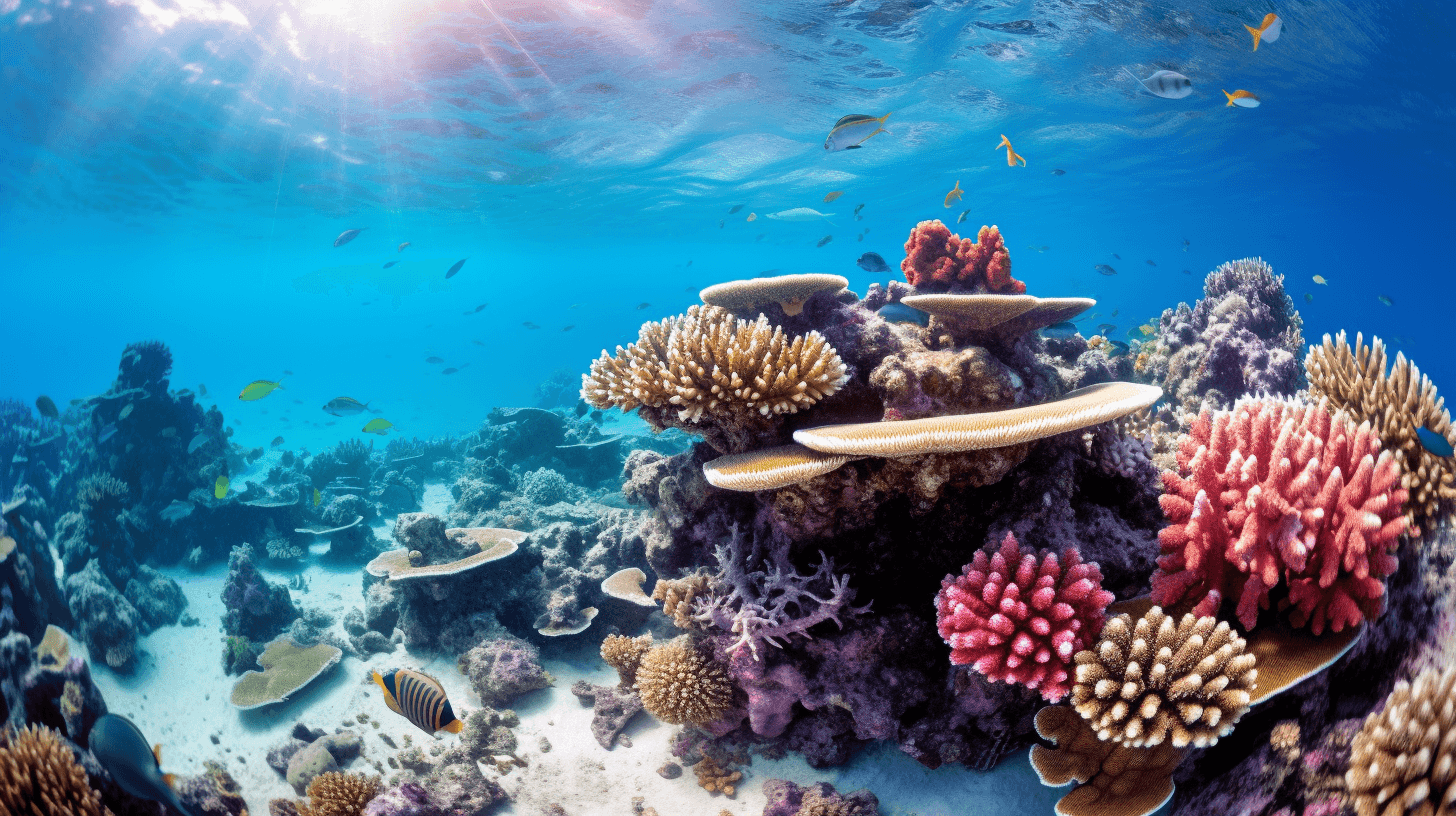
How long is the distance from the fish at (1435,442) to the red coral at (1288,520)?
0.53 ft

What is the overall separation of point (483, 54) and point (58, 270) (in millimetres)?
56357

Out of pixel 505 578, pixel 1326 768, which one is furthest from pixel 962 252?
pixel 505 578

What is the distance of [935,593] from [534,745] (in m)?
4.14

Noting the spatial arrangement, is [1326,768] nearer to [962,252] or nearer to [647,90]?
[962,252]

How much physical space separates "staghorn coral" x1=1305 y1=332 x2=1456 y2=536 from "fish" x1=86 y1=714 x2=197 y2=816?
7.10m

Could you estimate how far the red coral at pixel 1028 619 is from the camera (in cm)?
277

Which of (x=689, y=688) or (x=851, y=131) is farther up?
(x=851, y=131)

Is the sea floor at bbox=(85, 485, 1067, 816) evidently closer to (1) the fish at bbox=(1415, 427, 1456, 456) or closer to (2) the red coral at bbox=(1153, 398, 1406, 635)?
(2) the red coral at bbox=(1153, 398, 1406, 635)

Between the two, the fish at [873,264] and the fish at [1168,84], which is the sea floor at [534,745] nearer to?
the fish at [873,264]

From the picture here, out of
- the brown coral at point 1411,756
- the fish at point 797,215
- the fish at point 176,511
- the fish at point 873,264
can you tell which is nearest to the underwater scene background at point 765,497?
the brown coral at point 1411,756

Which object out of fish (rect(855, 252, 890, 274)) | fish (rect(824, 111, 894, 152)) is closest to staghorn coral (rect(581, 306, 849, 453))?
fish (rect(824, 111, 894, 152))

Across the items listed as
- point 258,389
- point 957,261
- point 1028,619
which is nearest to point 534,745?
point 1028,619

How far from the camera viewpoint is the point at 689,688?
14.4ft

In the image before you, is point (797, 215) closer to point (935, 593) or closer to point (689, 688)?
point (935, 593)
